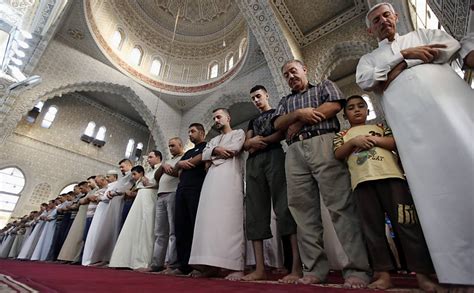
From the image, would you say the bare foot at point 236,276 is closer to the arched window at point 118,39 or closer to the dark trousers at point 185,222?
the dark trousers at point 185,222

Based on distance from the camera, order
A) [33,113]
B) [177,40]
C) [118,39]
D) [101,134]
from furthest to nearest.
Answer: [101,134] < [177,40] < [33,113] < [118,39]

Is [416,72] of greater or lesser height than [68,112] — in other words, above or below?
below

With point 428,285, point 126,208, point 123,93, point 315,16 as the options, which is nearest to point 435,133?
Result: point 428,285

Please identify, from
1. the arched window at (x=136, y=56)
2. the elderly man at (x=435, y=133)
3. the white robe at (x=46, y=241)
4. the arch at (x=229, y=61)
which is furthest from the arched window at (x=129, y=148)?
the elderly man at (x=435, y=133)

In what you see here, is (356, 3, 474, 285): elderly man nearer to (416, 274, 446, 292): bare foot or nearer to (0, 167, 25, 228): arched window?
(416, 274, 446, 292): bare foot

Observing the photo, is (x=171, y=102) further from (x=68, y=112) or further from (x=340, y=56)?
(x=340, y=56)

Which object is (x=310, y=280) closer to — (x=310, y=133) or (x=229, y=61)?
(x=310, y=133)

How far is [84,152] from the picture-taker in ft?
38.3

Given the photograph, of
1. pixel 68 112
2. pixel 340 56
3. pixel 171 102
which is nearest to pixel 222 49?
pixel 171 102

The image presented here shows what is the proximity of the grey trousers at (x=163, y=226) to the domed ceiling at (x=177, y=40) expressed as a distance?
748cm

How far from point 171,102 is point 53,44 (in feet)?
14.5

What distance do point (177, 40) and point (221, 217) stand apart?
37.9ft

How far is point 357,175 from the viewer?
4.87ft

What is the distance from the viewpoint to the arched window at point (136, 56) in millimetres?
10500
